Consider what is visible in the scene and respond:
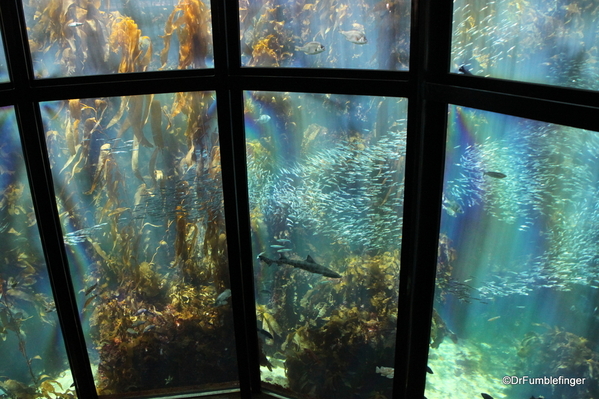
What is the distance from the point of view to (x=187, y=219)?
3660 mm

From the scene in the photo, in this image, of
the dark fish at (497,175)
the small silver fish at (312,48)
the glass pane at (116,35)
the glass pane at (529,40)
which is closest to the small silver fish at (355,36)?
the small silver fish at (312,48)

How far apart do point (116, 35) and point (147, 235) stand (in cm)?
144

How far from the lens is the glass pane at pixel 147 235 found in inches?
135

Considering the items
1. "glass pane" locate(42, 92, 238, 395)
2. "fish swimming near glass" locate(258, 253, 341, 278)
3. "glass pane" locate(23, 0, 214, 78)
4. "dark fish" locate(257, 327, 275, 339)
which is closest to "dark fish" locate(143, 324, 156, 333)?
"glass pane" locate(42, 92, 238, 395)

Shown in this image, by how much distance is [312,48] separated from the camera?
10.3ft

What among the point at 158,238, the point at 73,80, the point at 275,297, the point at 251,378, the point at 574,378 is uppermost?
the point at 73,80

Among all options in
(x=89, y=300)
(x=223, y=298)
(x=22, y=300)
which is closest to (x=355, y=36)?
(x=223, y=298)

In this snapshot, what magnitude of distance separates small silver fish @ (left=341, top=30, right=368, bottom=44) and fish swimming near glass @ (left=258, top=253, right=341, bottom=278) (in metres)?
1.54

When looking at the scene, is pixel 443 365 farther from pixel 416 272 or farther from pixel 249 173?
pixel 249 173

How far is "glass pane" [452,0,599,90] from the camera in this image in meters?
2.11

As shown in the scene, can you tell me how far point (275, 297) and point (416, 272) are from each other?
116cm

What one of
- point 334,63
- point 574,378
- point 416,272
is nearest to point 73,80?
point 334,63

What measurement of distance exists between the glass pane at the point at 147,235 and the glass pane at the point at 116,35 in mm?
Result: 235

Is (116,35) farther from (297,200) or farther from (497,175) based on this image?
(497,175)
